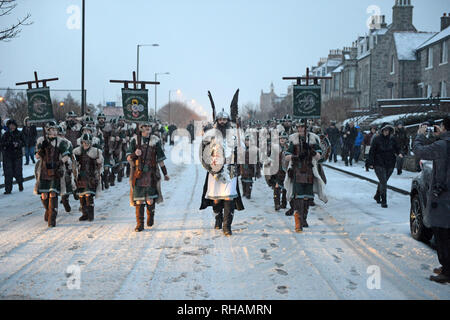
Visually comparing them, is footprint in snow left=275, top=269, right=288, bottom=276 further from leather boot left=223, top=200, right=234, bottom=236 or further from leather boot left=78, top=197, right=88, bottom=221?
leather boot left=78, top=197, right=88, bottom=221

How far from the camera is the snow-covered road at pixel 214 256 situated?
5.28 meters

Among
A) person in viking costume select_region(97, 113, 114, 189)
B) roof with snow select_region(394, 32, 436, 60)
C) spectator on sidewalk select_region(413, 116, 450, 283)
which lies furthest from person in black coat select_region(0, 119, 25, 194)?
roof with snow select_region(394, 32, 436, 60)

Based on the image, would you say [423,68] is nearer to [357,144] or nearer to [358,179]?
[357,144]

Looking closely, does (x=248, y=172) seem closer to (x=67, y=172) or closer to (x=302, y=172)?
(x=302, y=172)

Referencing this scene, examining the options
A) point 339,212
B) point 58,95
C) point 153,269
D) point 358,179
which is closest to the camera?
point 153,269

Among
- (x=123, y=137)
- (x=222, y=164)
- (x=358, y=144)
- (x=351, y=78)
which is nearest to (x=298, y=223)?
(x=222, y=164)

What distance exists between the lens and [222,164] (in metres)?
8.41

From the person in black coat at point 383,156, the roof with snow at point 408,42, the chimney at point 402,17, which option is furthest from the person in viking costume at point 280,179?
the chimney at point 402,17

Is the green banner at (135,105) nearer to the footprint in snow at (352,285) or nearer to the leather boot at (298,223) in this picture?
the leather boot at (298,223)

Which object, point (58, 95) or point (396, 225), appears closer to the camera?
point (396, 225)

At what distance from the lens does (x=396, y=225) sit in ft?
29.9

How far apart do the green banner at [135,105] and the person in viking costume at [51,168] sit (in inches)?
52.6

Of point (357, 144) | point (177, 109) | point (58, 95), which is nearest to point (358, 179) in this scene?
point (357, 144)
